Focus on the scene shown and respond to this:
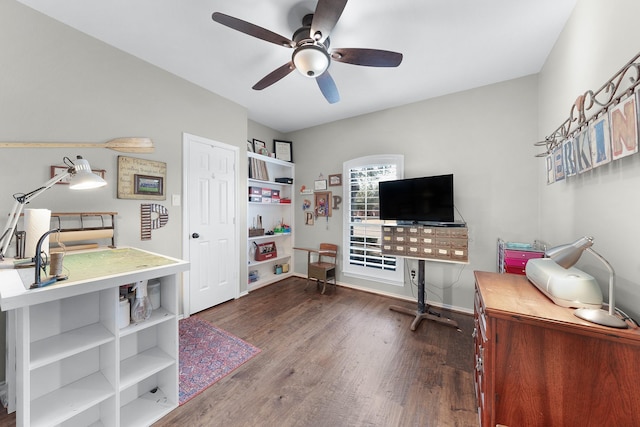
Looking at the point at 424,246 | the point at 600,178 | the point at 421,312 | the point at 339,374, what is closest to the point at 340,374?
the point at 339,374

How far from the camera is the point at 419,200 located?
2.82 m

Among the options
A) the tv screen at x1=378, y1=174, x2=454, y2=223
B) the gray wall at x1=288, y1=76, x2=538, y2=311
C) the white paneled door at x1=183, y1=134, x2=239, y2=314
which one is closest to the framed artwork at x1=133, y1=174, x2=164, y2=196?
the white paneled door at x1=183, y1=134, x2=239, y2=314

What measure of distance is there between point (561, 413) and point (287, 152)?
430cm

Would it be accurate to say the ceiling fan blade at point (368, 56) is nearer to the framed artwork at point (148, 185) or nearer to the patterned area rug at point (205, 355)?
the framed artwork at point (148, 185)

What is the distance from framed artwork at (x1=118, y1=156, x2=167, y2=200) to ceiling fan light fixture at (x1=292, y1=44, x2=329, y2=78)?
6.20 feet

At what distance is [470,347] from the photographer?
2.23 metres

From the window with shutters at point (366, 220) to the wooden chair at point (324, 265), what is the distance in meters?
0.20

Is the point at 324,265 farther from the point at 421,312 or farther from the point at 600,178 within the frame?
the point at 600,178

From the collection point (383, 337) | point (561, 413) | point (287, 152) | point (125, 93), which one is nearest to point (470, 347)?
point (383, 337)

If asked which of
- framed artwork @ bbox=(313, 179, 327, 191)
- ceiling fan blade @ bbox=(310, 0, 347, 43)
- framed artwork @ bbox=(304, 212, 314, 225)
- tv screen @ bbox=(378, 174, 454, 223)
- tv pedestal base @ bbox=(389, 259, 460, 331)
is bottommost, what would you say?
tv pedestal base @ bbox=(389, 259, 460, 331)

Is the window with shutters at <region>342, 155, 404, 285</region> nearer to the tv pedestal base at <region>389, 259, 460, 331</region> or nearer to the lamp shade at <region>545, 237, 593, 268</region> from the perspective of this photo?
the tv pedestal base at <region>389, 259, 460, 331</region>

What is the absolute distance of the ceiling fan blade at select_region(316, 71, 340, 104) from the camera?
6.77 feet

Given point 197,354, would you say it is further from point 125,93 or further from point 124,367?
point 125,93

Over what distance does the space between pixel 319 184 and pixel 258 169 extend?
1.07 m
